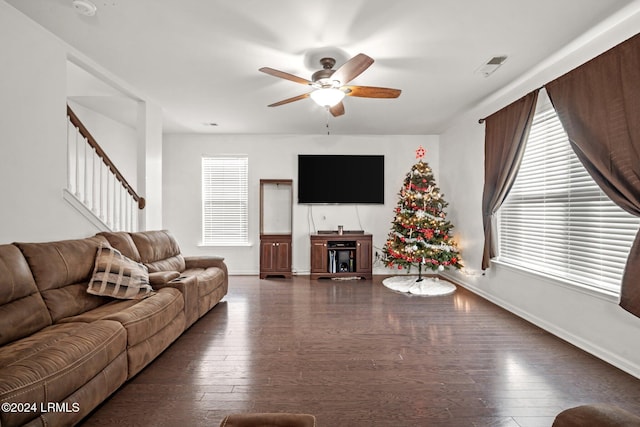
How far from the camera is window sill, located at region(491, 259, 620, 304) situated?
256 cm

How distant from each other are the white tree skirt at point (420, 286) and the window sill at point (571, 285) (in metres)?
1.09

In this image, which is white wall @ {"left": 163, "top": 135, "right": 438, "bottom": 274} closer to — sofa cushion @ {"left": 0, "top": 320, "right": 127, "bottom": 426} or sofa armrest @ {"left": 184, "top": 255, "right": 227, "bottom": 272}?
sofa armrest @ {"left": 184, "top": 255, "right": 227, "bottom": 272}

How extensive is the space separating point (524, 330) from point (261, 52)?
386 centimetres

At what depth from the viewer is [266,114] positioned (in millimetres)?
4832

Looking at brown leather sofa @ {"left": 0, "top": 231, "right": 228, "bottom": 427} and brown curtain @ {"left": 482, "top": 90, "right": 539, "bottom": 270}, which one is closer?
brown leather sofa @ {"left": 0, "top": 231, "right": 228, "bottom": 427}

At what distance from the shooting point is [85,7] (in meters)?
2.31

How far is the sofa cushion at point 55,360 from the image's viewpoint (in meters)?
1.40

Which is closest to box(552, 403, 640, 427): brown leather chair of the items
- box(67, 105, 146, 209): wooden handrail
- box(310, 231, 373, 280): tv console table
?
box(67, 105, 146, 209): wooden handrail

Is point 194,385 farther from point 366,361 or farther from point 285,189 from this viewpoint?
point 285,189

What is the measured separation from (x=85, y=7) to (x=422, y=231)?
4.65m

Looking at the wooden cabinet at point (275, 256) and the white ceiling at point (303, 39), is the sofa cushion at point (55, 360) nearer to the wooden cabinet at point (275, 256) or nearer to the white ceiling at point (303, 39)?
the white ceiling at point (303, 39)

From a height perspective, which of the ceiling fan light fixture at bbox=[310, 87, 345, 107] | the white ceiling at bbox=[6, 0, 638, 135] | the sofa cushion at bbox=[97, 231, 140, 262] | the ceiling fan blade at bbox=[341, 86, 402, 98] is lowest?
the sofa cushion at bbox=[97, 231, 140, 262]

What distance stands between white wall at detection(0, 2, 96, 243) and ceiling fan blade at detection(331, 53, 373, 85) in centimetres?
252

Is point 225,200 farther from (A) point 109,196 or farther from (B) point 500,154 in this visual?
(B) point 500,154
